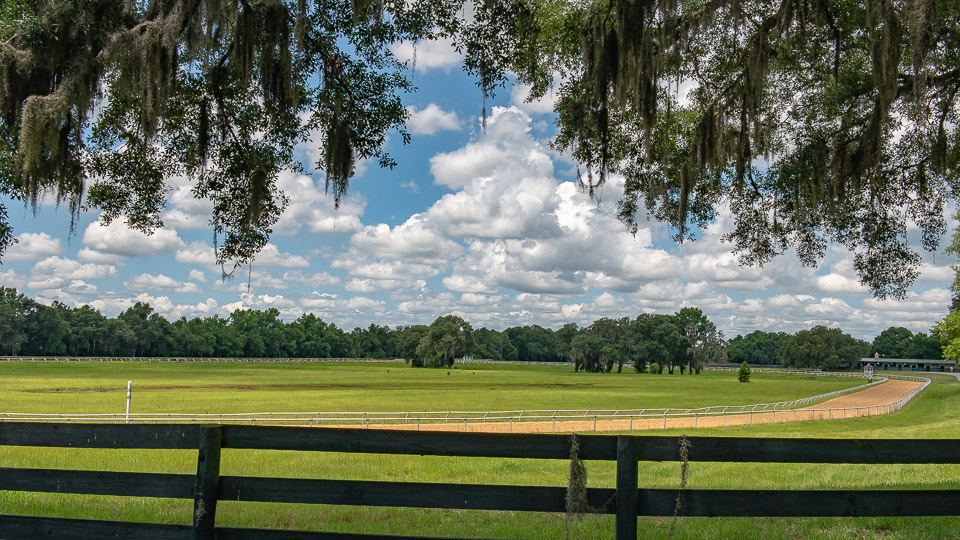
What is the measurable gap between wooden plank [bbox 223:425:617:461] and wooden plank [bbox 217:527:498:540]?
520mm

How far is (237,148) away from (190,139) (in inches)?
26.4

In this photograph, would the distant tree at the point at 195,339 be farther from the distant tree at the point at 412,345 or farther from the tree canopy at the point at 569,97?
the tree canopy at the point at 569,97

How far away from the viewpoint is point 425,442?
451cm

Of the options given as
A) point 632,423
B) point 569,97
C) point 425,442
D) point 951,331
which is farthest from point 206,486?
point 951,331

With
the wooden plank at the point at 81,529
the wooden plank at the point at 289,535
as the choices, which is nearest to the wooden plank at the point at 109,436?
the wooden plank at the point at 81,529

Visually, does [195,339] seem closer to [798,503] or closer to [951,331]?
[951,331]

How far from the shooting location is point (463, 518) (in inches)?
260

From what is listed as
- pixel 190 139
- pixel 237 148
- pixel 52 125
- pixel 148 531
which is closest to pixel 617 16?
pixel 237 148

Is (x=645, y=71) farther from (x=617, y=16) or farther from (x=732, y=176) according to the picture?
(x=732, y=176)

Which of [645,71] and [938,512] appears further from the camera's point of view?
[645,71]

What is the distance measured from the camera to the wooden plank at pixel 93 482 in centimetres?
462

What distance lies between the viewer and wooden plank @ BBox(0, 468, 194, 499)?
4621 millimetres

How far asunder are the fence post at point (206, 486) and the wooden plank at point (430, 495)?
0.20m

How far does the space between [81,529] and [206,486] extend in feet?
3.10
